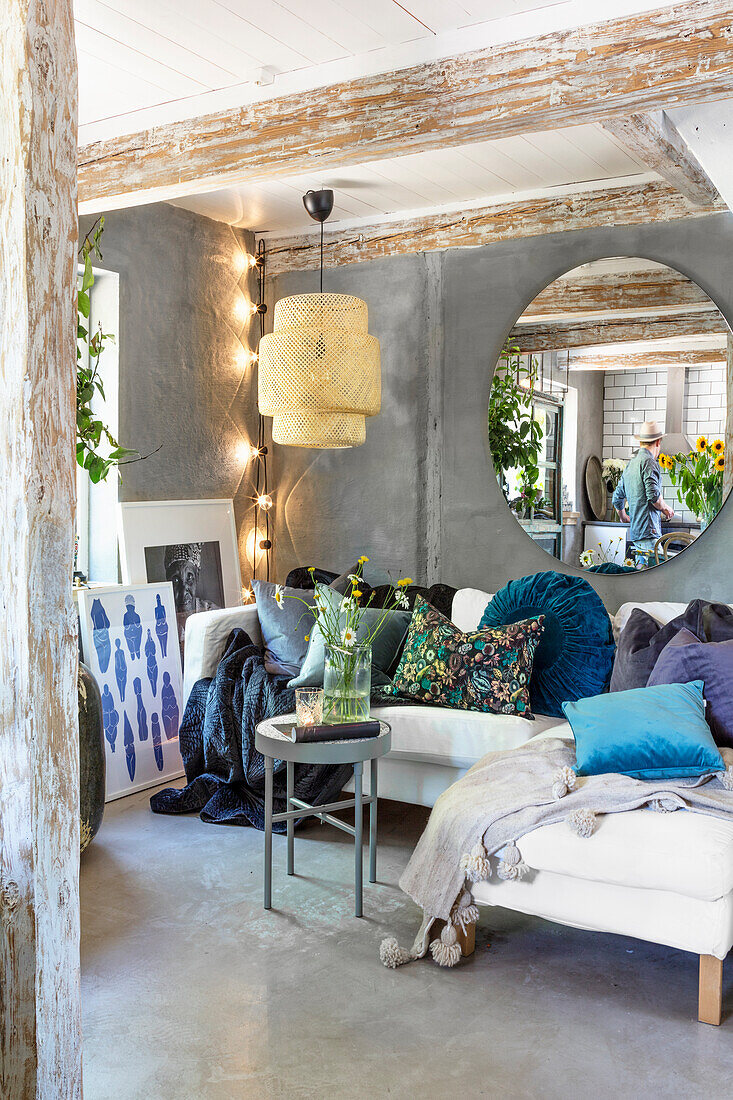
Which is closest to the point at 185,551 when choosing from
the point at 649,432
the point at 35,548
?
the point at 649,432

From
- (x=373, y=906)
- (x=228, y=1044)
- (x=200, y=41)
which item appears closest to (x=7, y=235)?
(x=200, y=41)

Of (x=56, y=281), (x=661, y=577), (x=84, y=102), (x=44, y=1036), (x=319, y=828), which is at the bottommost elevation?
(x=319, y=828)

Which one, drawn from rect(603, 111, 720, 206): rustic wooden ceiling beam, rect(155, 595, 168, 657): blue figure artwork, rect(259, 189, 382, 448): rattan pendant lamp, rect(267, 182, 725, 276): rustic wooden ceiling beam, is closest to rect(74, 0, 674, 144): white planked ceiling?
rect(603, 111, 720, 206): rustic wooden ceiling beam

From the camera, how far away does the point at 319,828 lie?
3895 millimetres

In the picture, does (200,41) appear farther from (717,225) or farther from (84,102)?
(717,225)

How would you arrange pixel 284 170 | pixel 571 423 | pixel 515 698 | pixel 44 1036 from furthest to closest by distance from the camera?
pixel 571 423, pixel 515 698, pixel 284 170, pixel 44 1036

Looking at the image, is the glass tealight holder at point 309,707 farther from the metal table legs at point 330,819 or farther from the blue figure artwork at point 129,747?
the blue figure artwork at point 129,747

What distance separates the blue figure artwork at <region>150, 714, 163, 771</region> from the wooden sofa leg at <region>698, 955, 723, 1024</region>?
268cm

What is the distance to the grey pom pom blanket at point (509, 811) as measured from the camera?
2617mm

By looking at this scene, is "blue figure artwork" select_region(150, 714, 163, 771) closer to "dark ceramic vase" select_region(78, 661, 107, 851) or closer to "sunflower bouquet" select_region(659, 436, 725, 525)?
"dark ceramic vase" select_region(78, 661, 107, 851)

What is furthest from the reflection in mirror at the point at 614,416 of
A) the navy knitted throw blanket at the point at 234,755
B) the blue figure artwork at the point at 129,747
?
the blue figure artwork at the point at 129,747

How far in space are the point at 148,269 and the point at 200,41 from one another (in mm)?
1777

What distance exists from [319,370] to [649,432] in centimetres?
155

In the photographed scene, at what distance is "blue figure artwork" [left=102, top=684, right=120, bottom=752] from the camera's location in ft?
13.6
